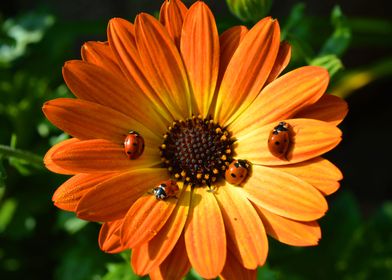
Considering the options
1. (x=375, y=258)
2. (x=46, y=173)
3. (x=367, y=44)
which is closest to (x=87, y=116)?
(x=46, y=173)

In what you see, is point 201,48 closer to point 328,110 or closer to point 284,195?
point 328,110

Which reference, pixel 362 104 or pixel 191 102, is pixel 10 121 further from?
pixel 362 104

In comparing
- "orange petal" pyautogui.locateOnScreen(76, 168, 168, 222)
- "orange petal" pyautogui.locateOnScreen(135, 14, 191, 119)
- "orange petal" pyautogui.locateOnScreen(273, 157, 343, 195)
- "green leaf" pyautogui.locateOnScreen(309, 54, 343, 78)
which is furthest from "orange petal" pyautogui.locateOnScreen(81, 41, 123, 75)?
"green leaf" pyautogui.locateOnScreen(309, 54, 343, 78)

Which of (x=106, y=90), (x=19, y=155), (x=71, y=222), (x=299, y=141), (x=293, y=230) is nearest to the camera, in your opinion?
(x=293, y=230)

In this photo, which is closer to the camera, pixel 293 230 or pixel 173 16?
pixel 293 230

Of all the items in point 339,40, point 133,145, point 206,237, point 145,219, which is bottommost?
point 339,40

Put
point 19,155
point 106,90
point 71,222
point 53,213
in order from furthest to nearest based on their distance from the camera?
point 53,213 < point 71,222 < point 19,155 < point 106,90

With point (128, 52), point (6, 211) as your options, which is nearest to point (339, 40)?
point (128, 52)

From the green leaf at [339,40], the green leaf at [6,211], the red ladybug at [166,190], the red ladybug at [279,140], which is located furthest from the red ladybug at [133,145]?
the green leaf at [6,211]

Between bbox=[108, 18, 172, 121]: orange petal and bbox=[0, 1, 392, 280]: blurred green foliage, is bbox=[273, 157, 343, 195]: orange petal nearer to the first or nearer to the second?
bbox=[108, 18, 172, 121]: orange petal
